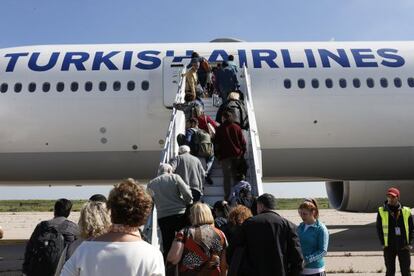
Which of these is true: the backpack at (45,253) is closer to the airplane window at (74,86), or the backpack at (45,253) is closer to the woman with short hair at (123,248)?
the woman with short hair at (123,248)

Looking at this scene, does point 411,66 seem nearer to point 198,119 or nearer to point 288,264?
point 198,119

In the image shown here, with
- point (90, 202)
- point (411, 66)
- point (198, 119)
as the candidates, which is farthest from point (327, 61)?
point (90, 202)

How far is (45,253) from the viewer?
3.98 metres

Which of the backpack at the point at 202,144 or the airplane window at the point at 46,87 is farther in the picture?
the airplane window at the point at 46,87

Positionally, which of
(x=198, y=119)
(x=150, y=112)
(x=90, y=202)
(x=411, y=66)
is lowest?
(x=90, y=202)

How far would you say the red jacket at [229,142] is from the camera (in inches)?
260

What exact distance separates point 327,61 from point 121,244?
959 centimetres

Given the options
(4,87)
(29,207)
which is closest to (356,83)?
(4,87)

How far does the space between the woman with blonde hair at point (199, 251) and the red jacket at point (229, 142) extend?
104 inches

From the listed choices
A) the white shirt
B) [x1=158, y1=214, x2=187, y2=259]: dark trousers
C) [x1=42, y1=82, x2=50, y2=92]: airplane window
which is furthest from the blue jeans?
[x1=42, y1=82, x2=50, y2=92]: airplane window

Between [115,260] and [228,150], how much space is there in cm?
433

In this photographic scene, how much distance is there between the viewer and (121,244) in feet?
7.88

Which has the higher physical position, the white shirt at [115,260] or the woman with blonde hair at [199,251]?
the woman with blonde hair at [199,251]

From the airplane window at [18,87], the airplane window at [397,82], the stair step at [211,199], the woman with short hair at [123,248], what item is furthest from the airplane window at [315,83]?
the woman with short hair at [123,248]
